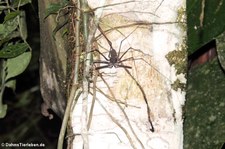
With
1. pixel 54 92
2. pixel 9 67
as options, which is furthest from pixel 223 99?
pixel 9 67

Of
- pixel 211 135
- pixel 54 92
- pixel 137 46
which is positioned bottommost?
pixel 211 135

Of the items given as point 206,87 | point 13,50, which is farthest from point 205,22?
point 13,50

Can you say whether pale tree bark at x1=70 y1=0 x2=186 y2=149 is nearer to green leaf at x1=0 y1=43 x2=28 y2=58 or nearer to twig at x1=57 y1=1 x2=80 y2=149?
twig at x1=57 y1=1 x2=80 y2=149

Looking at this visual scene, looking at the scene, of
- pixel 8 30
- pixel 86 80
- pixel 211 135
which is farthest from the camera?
pixel 8 30

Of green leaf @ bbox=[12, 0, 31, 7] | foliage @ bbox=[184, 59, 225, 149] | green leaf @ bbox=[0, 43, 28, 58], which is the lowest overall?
foliage @ bbox=[184, 59, 225, 149]

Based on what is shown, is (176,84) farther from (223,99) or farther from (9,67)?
(9,67)

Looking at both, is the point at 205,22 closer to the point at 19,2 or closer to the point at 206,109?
the point at 206,109

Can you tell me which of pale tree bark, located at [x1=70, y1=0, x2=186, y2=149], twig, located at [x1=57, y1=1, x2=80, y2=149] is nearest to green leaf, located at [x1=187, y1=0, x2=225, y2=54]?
pale tree bark, located at [x1=70, y1=0, x2=186, y2=149]
